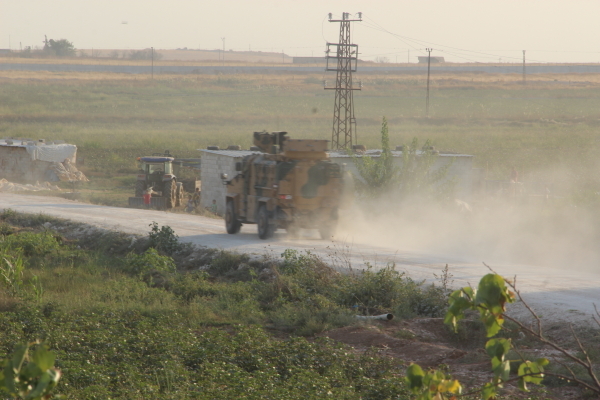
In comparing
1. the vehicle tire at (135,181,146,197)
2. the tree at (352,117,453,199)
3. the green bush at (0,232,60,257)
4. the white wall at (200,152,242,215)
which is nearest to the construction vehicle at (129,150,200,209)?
the vehicle tire at (135,181,146,197)

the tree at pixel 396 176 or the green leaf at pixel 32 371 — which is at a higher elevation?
the green leaf at pixel 32 371

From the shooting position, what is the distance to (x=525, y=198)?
35.2m

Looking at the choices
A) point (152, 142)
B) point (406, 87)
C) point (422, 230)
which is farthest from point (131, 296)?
point (406, 87)

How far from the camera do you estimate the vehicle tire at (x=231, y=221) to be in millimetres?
19797

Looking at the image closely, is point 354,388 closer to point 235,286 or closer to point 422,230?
point 235,286

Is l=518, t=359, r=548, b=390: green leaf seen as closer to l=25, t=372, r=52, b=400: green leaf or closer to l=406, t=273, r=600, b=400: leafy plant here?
l=406, t=273, r=600, b=400: leafy plant

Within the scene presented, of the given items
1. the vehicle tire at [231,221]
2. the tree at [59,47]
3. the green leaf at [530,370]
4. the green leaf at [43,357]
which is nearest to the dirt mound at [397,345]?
the green leaf at [530,370]

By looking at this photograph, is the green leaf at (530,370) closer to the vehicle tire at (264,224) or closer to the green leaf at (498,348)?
the green leaf at (498,348)

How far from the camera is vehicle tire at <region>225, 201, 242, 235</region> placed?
19797mm

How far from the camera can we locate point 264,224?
717 inches

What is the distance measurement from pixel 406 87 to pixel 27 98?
6212 centimetres

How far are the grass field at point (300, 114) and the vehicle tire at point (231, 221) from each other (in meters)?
25.4

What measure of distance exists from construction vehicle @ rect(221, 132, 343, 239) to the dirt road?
0.62 metres

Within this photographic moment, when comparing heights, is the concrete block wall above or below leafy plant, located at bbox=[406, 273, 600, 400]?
below
